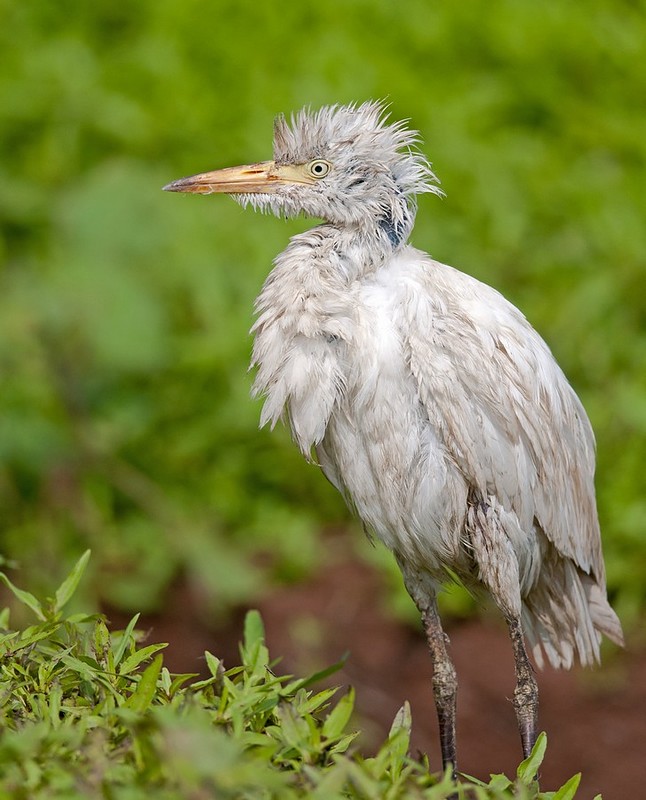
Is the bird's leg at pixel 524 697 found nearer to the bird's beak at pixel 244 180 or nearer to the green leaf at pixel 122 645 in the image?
the green leaf at pixel 122 645

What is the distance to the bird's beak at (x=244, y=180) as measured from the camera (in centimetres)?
288

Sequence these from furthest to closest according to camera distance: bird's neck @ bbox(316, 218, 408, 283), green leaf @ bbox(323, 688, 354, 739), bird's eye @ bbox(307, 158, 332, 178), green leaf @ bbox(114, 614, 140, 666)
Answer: bird's eye @ bbox(307, 158, 332, 178) < bird's neck @ bbox(316, 218, 408, 283) < green leaf @ bbox(114, 614, 140, 666) < green leaf @ bbox(323, 688, 354, 739)

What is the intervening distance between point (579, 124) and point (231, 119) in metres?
1.71

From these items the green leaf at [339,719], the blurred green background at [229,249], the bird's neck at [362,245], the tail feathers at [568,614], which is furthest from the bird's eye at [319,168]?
the blurred green background at [229,249]

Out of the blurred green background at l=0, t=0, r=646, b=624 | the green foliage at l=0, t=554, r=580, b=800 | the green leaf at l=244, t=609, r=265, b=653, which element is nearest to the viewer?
the green foliage at l=0, t=554, r=580, b=800

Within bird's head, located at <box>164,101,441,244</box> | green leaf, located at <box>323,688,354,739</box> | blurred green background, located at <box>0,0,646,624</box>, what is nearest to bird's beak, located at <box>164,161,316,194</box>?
bird's head, located at <box>164,101,441,244</box>

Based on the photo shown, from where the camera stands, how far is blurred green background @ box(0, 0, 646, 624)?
5164 millimetres

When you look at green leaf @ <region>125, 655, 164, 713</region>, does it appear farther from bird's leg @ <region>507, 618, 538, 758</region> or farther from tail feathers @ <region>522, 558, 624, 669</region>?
tail feathers @ <region>522, 558, 624, 669</region>

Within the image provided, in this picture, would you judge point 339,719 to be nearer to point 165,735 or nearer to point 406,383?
point 165,735

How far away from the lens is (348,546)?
5227mm

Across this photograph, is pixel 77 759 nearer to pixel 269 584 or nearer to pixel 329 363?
pixel 329 363

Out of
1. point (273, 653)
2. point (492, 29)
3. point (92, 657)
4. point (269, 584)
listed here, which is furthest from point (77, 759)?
point (492, 29)

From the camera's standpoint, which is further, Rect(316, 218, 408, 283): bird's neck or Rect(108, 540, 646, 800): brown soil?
Rect(108, 540, 646, 800): brown soil

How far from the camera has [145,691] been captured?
2141 mm
